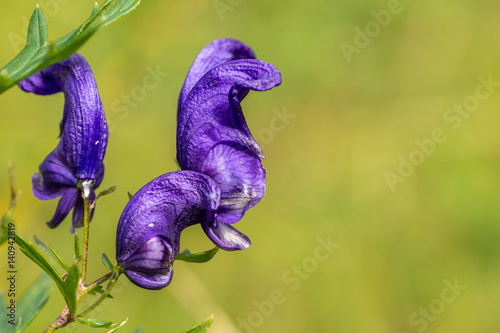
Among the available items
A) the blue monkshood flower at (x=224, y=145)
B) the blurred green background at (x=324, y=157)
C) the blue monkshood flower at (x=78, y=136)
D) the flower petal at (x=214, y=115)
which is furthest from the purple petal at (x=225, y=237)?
the blurred green background at (x=324, y=157)

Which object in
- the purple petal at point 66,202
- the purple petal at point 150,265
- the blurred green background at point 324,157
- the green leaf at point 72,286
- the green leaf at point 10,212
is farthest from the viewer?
the blurred green background at point 324,157

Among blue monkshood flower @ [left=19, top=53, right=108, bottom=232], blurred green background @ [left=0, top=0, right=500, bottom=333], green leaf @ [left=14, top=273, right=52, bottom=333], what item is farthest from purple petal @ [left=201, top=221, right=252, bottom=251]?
blurred green background @ [left=0, top=0, right=500, bottom=333]

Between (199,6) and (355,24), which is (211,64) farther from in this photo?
(355,24)

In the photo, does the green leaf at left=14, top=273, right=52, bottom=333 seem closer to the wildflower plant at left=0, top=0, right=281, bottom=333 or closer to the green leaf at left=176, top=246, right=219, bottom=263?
the wildflower plant at left=0, top=0, right=281, bottom=333

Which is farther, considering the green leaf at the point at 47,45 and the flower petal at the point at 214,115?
the flower petal at the point at 214,115

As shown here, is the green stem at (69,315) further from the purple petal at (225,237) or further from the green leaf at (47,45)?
the green leaf at (47,45)

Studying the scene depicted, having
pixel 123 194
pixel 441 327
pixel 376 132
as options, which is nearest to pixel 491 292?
pixel 441 327
